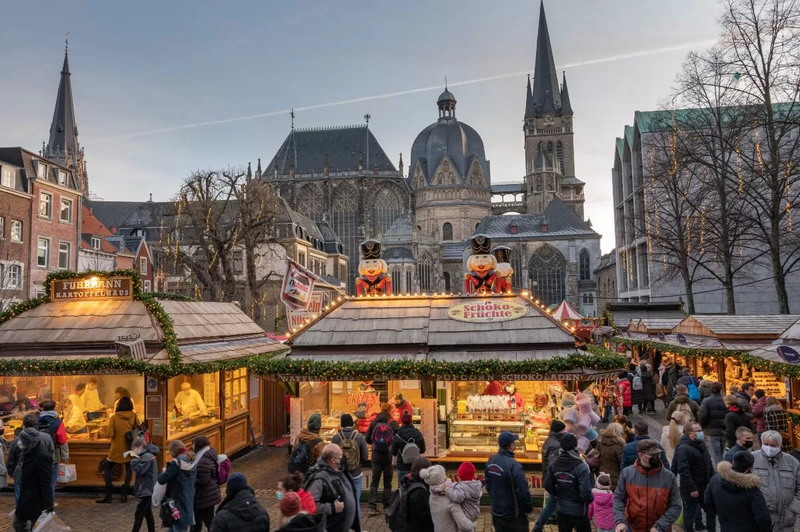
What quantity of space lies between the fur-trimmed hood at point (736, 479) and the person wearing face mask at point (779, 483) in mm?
604

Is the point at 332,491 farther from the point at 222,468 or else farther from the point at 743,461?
the point at 743,461

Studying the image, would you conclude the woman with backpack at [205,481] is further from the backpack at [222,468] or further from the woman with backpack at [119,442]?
the woman with backpack at [119,442]

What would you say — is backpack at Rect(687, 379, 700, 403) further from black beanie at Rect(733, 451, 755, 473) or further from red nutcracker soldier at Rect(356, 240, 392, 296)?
black beanie at Rect(733, 451, 755, 473)

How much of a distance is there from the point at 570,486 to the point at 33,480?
656 cm

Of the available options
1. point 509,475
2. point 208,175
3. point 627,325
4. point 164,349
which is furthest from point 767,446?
point 208,175

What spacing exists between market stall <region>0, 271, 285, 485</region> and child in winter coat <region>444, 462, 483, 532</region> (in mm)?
6699

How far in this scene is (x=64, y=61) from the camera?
6425 cm

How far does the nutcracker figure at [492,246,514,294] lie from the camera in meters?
14.3

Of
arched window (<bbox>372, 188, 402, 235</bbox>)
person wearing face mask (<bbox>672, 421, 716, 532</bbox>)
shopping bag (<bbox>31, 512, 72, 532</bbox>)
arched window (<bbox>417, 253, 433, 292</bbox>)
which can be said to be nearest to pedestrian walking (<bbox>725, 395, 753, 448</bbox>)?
person wearing face mask (<bbox>672, 421, 716, 532</bbox>)

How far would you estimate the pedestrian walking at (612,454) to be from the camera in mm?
7660

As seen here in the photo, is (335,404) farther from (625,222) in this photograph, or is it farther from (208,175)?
(625,222)

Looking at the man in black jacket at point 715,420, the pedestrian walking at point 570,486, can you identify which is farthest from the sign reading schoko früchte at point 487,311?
the pedestrian walking at point 570,486

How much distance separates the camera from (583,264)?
7194 cm

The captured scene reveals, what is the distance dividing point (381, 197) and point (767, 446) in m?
76.9
